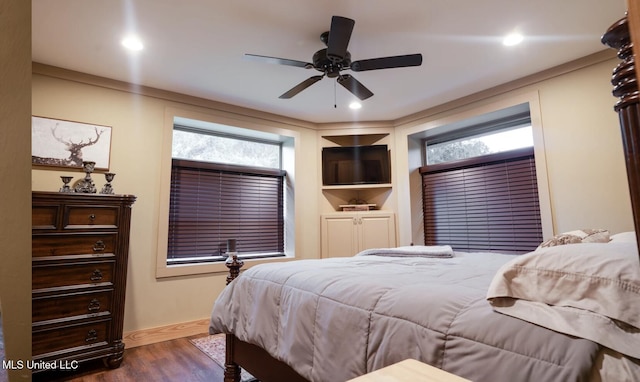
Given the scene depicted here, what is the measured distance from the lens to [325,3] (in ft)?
6.86

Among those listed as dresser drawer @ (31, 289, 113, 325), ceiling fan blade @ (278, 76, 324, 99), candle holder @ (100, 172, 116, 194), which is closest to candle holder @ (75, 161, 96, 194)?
candle holder @ (100, 172, 116, 194)

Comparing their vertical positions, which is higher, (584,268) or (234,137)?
(234,137)

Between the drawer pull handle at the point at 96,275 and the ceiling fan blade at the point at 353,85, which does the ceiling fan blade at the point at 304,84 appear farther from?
the drawer pull handle at the point at 96,275

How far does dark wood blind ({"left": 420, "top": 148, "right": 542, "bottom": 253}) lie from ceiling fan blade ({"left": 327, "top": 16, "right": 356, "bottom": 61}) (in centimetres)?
241

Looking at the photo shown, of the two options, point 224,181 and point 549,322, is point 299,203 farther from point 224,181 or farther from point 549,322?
point 549,322

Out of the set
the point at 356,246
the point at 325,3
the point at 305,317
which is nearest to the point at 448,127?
the point at 356,246

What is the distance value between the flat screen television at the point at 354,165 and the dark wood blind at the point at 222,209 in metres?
0.67

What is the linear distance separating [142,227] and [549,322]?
329 cm

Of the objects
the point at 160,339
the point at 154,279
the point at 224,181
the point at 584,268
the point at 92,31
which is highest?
the point at 92,31

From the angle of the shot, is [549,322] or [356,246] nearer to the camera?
[549,322]

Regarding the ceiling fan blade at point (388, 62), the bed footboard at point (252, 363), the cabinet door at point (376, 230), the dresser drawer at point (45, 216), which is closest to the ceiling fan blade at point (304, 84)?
the ceiling fan blade at point (388, 62)

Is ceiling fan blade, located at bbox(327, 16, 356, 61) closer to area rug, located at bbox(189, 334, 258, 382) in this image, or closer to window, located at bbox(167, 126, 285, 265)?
window, located at bbox(167, 126, 285, 265)

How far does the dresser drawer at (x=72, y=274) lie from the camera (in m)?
2.20

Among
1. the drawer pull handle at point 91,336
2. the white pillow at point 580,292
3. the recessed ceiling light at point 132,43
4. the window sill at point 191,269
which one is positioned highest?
the recessed ceiling light at point 132,43
